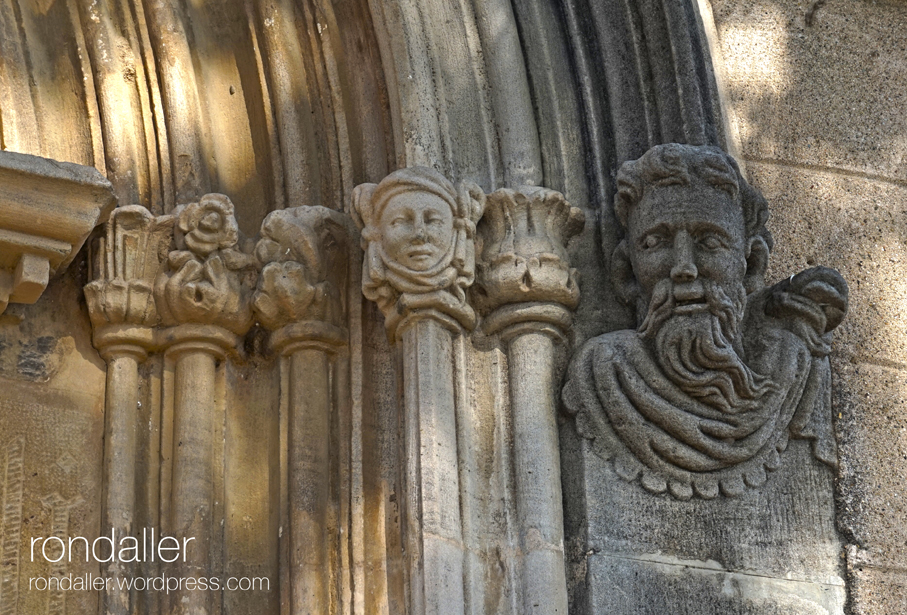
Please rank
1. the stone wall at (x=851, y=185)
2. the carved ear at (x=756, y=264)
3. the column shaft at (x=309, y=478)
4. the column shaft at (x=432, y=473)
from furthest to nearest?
the carved ear at (x=756, y=264) < the stone wall at (x=851, y=185) < the column shaft at (x=309, y=478) < the column shaft at (x=432, y=473)

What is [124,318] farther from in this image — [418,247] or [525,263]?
[525,263]

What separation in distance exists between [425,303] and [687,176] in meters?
0.62

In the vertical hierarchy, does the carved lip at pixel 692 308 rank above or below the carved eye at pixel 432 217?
below

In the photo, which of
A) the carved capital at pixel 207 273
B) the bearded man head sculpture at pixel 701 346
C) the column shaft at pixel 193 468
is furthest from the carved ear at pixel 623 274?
the column shaft at pixel 193 468

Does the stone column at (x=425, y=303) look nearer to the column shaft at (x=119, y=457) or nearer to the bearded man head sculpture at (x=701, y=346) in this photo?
the bearded man head sculpture at (x=701, y=346)

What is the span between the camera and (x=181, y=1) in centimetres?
371

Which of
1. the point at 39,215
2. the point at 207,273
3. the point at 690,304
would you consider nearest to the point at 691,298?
the point at 690,304

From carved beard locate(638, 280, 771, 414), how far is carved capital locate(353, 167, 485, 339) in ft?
1.32

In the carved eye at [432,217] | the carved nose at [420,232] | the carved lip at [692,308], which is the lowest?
the carved lip at [692,308]

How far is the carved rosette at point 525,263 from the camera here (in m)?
3.20

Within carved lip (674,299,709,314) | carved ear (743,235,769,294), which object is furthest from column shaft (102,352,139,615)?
carved ear (743,235,769,294)

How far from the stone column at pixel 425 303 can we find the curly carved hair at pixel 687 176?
318 millimetres

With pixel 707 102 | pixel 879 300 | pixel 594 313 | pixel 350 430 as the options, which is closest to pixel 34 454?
pixel 350 430

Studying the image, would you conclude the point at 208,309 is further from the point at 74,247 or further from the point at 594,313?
the point at 594,313
